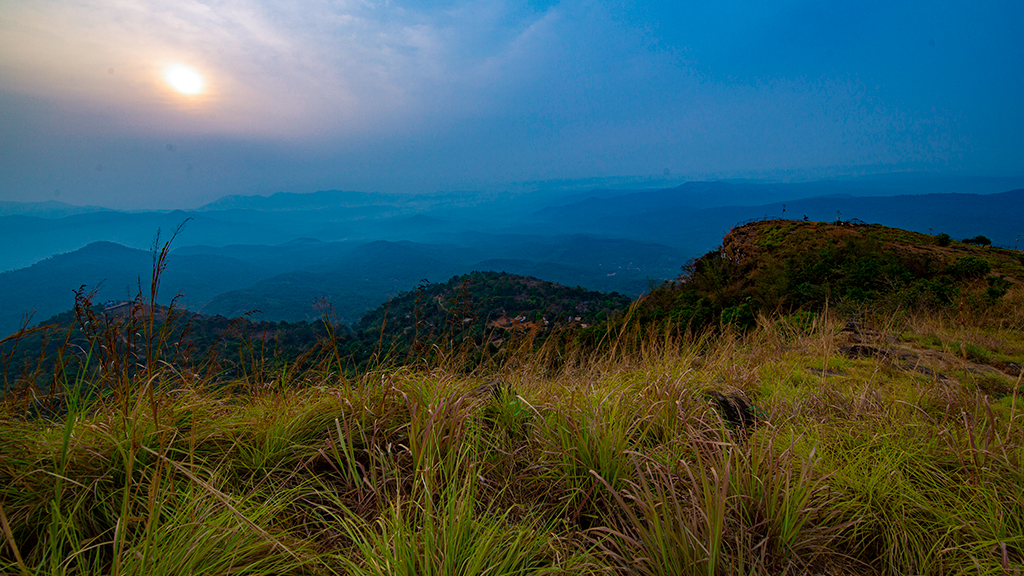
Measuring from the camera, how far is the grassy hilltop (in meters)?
1.47

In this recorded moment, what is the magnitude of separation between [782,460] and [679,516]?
2.82 ft

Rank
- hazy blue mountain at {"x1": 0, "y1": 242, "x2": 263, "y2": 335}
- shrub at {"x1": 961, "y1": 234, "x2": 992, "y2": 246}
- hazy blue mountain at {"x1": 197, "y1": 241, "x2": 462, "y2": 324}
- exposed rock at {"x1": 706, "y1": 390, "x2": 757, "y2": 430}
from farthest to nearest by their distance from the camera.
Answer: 1. hazy blue mountain at {"x1": 0, "y1": 242, "x2": 263, "y2": 335}
2. hazy blue mountain at {"x1": 197, "y1": 241, "x2": 462, "y2": 324}
3. shrub at {"x1": 961, "y1": 234, "x2": 992, "y2": 246}
4. exposed rock at {"x1": 706, "y1": 390, "x2": 757, "y2": 430}

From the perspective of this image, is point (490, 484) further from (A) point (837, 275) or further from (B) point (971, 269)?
(B) point (971, 269)

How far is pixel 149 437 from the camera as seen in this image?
1945mm

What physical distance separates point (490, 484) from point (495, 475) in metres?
0.12

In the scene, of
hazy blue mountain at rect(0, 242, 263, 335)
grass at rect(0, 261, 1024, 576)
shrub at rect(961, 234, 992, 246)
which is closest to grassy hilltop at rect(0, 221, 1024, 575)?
grass at rect(0, 261, 1024, 576)

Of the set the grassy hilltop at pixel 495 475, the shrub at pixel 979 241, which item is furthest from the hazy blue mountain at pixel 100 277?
the shrub at pixel 979 241

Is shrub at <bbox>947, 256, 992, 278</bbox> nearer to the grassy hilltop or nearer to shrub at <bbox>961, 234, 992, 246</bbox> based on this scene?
shrub at <bbox>961, 234, 992, 246</bbox>

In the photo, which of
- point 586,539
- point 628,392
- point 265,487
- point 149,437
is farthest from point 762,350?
point 149,437

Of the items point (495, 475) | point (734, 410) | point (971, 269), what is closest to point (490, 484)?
point (495, 475)

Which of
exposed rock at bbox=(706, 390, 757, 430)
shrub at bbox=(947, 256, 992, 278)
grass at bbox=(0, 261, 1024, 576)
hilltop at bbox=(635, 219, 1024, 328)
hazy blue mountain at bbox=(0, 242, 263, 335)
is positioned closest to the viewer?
grass at bbox=(0, 261, 1024, 576)

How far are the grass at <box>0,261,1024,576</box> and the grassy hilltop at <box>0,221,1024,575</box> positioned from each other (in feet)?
0.05

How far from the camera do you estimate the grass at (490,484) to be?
1457 mm

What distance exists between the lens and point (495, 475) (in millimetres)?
2232
